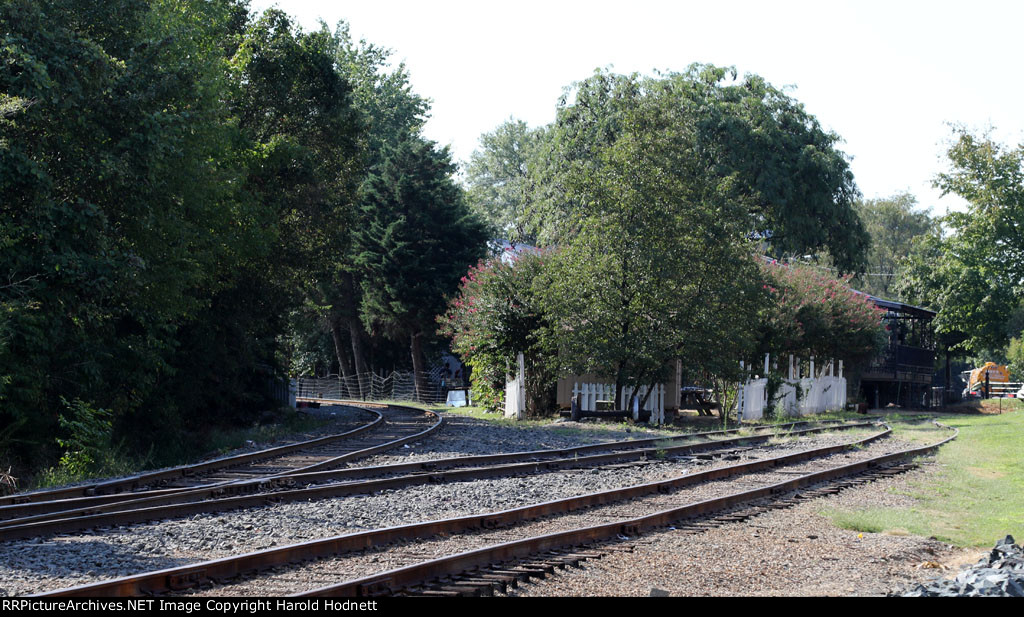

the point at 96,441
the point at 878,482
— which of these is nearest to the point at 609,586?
the point at 878,482

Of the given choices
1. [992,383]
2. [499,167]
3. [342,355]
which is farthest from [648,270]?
[499,167]

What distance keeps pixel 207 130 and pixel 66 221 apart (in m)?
4.54

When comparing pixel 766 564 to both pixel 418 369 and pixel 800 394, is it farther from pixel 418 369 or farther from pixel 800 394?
pixel 418 369

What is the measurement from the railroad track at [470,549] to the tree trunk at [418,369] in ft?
108

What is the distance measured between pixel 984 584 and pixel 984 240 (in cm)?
3880

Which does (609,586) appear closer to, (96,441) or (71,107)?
(96,441)

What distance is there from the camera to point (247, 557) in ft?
22.0

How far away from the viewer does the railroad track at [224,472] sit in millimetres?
10094

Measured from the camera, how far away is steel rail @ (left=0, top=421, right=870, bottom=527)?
930cm

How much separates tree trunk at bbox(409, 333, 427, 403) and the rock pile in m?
38.1

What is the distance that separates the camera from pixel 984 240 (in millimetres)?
40156

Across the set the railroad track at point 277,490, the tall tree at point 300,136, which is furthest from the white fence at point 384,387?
the railroad track at point 277,490

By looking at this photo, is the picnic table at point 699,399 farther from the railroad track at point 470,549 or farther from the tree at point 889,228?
the tree at point 889,228

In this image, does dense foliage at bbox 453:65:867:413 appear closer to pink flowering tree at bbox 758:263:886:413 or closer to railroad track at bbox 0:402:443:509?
pink flowering tree at bbox 758:263:886:413
